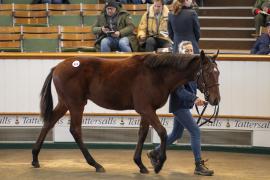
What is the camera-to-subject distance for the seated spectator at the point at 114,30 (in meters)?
11.1

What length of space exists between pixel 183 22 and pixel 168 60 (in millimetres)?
836

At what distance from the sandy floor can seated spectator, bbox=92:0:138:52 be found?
212 cm

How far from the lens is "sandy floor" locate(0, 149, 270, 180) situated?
26.4 feet

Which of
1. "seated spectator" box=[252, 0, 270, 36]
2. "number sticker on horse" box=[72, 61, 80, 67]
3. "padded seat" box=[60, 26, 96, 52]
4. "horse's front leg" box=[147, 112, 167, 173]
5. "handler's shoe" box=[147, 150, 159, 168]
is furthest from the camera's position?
"seated spectator" box=[252, 0, 270, 36]

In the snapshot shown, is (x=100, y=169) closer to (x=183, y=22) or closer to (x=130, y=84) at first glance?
(x=130, y=84)

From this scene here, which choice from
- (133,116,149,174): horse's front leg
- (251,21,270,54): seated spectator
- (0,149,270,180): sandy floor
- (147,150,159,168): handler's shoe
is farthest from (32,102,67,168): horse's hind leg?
(251,21,270,54): seated spectator

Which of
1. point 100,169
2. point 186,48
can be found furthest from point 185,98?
point 100,169

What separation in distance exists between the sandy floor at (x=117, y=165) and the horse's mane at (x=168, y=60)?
1325mm

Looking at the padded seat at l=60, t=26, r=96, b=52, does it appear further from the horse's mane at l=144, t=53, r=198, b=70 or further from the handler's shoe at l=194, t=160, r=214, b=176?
the handler's shoe at l=194, t=160, r=214, b=176

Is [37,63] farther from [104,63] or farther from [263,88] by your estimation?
[263,88]

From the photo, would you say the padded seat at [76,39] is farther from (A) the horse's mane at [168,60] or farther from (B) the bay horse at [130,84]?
(A) the horse's mane at [168,60]

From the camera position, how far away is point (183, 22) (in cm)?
843

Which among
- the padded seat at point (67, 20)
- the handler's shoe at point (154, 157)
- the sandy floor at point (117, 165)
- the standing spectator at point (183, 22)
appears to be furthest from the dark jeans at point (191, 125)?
the padded seat at point (67, 20)

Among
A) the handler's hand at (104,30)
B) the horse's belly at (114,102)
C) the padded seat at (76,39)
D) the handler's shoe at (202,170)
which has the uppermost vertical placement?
the handler's hand at (104,30)
